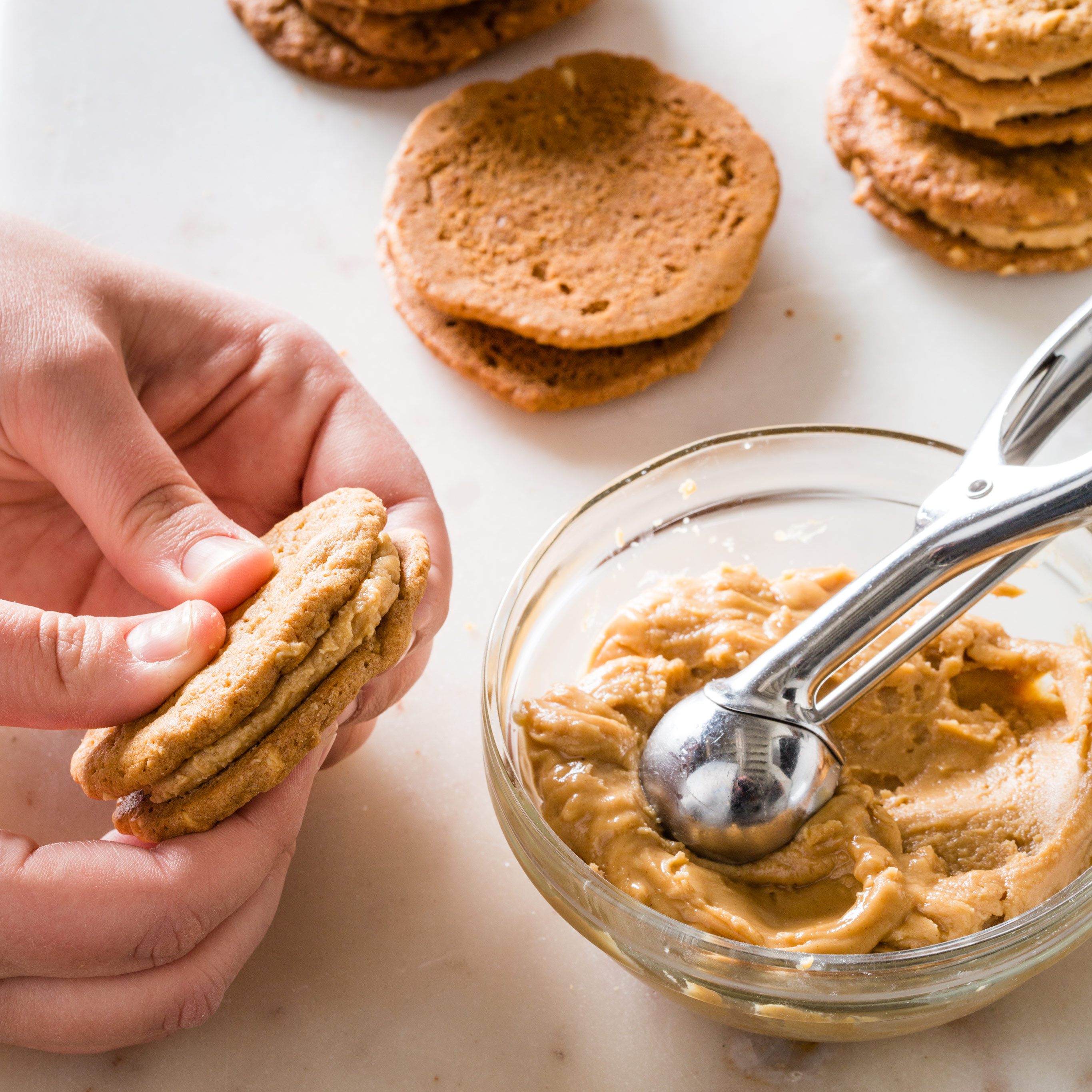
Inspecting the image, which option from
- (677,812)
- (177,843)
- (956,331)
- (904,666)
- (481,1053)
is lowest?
(481,1053)

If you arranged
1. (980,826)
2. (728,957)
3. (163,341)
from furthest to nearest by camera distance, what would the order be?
(163,341)
(980,826)
(728,957)

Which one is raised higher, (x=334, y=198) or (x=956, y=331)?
(x=956, y=331)

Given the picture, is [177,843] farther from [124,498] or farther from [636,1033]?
[636,1033]

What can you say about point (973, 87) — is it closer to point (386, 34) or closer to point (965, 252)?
point (965, 252)

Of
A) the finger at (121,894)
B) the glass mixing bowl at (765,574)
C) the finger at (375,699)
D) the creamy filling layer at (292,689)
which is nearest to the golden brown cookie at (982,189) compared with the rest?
the glass mixing bowl at (765,574)

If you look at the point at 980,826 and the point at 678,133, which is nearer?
the point at 980,826

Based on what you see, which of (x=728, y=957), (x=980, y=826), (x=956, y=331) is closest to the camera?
(x=728, y=957)

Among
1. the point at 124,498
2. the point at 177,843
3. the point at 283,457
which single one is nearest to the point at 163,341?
the point at 283,457

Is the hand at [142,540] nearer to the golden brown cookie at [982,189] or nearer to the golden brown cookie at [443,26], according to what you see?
the golden brown cookie at [443,26]
